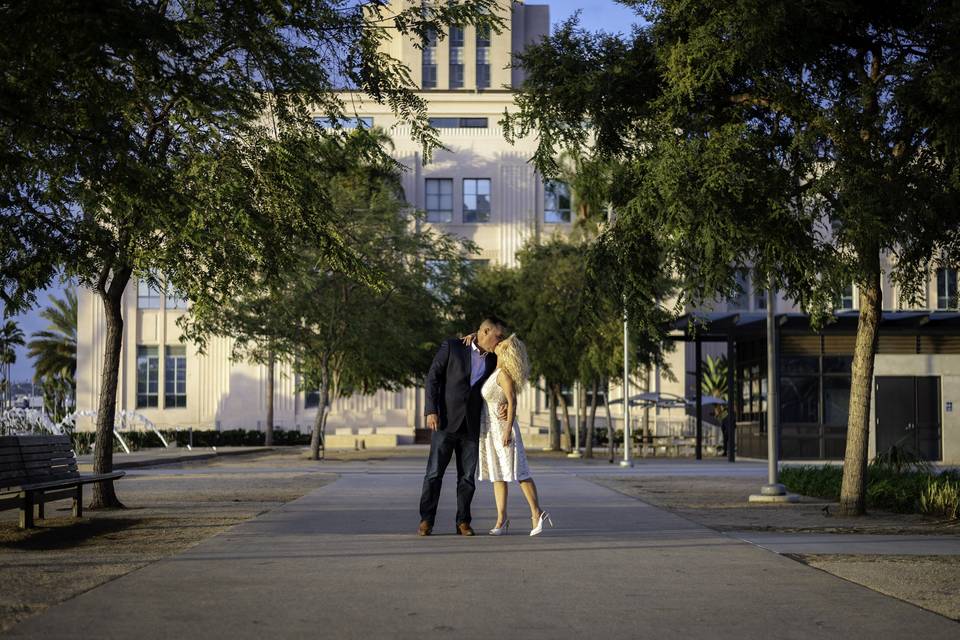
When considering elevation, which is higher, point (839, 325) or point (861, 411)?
point (839, 325)

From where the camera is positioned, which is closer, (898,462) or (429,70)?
(898,462)

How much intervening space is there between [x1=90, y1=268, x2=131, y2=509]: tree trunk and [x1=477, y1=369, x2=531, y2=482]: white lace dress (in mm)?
5649

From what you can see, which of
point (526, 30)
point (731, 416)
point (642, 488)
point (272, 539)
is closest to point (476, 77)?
point (526, 30)

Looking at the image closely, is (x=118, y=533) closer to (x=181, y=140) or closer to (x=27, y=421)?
(x=181, y=140)

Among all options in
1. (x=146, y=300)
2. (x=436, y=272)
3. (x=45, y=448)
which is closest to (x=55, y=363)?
(x=146, y=300)

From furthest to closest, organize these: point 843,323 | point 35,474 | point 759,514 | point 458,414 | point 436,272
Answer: point 436,272 → point 843,323 → point 759,514 → point 35,474 → point 458,414

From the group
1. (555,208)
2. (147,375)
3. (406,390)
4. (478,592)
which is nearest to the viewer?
(478,592)

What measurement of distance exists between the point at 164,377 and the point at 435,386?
55.0 m

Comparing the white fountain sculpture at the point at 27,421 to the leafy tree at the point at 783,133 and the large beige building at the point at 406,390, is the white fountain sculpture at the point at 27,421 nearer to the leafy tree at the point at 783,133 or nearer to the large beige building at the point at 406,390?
the large beige building at the point at 406,390

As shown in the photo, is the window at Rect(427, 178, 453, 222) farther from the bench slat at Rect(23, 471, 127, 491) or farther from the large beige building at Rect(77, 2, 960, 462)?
the bench slat at Rect(23, 471, 127, 491)

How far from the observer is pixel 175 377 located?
64750 millimetres

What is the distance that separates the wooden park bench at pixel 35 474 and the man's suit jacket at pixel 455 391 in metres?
3.97

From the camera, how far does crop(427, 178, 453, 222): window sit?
65.6m

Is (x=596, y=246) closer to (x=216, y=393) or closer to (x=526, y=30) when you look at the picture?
(x=216, y=393)
